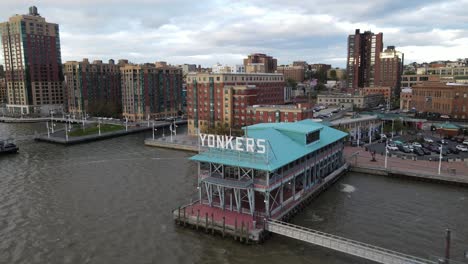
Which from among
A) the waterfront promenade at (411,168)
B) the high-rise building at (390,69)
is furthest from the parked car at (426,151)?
the high-rise building at (390,69)

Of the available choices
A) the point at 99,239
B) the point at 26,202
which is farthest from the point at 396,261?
the point at 26,202

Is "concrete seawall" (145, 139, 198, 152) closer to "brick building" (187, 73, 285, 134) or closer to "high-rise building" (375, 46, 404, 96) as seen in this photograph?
"brick building" (187, 73, 285, 134)

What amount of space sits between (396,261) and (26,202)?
45.3 m

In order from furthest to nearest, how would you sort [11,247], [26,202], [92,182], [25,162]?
[25,162] → [92,182] → [26,202] → [11,247]

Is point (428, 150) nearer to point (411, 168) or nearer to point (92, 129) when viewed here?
point (411, 168)

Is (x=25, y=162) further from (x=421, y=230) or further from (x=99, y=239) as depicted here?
(x=421, y=230)

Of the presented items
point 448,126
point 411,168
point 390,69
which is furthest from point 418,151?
point 390,69

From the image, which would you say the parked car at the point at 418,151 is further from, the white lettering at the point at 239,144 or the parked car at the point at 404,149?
the white lettering at the point at 239,144

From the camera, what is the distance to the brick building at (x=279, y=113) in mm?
79688

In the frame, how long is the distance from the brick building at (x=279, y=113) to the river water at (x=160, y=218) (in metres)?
23.9

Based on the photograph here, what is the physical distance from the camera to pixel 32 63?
6344 inches

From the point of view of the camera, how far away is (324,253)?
33500mm

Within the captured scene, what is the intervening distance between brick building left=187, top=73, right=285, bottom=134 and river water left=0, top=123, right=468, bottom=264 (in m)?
28.9

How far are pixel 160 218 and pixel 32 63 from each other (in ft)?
492
